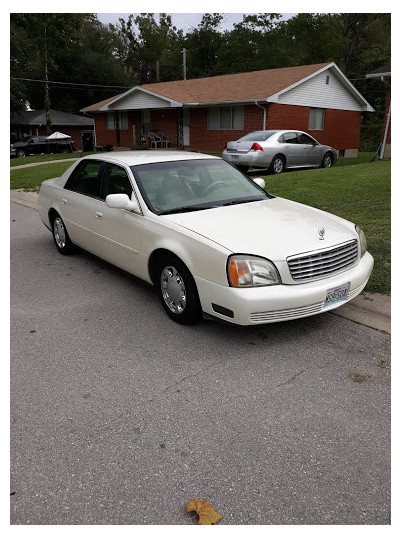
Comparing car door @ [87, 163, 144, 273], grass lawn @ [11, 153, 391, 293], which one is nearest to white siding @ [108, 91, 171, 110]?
grass lawn @ [11, 153, 391, 293]

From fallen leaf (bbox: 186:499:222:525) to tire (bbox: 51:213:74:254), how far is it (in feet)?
15.4

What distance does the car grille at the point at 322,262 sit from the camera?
3643 mm

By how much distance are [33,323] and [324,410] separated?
2.81m

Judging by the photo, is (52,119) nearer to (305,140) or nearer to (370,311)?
(305,140)

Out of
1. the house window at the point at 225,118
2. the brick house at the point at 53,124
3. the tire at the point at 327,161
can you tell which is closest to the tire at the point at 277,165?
the tire at the point at 327,161

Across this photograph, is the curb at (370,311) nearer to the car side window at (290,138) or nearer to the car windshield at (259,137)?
the car windshield at (259,137)

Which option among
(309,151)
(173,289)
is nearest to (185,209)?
(173,289)

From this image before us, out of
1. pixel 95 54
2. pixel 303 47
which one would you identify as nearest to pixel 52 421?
pixel 303 47

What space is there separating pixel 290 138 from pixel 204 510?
14.5 m

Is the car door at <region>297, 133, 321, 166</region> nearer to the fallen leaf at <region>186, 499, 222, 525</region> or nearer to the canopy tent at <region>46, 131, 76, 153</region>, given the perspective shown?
the fallen leaf at <region>186, 499, 222, 525</region>

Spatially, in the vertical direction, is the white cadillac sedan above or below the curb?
above

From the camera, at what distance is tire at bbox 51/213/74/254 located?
20.9 ft

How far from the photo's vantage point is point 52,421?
289cm

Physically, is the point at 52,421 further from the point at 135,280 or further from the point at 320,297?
the point at 135,280
